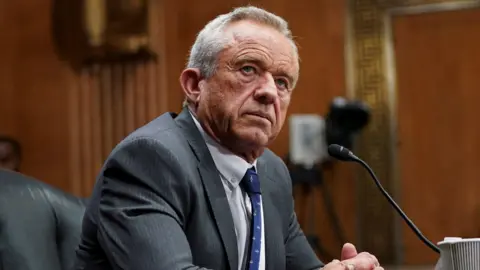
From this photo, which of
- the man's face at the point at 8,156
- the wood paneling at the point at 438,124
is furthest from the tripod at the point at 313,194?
A: the man's face at the point at 8,156

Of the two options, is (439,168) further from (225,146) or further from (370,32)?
(225,146)

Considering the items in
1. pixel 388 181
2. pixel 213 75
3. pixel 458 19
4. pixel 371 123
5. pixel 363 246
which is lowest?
pixel 363 246

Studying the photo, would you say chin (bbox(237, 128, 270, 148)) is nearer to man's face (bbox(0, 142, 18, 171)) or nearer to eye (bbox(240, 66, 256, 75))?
eye (bbox(240, 66, 256, 75))

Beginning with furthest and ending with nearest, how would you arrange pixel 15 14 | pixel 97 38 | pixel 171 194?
pixel 15 14, pixel 97 38, pixel 171 194

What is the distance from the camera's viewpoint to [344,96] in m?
4.77

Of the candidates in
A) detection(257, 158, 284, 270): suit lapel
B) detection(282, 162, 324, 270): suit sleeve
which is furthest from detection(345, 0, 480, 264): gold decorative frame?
detection(257, 158, 284, 270): suit lapel

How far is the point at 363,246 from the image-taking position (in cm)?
469

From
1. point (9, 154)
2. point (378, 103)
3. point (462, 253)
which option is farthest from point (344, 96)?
point (462, 253)

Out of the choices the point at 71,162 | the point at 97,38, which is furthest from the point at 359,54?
the point at 71,162

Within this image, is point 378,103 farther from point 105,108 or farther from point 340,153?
point 340,153

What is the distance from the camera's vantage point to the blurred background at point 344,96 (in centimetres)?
461

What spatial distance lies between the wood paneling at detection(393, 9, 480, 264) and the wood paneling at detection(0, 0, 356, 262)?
393 mm

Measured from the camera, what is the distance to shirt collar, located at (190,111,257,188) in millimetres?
1414

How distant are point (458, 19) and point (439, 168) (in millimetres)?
942
